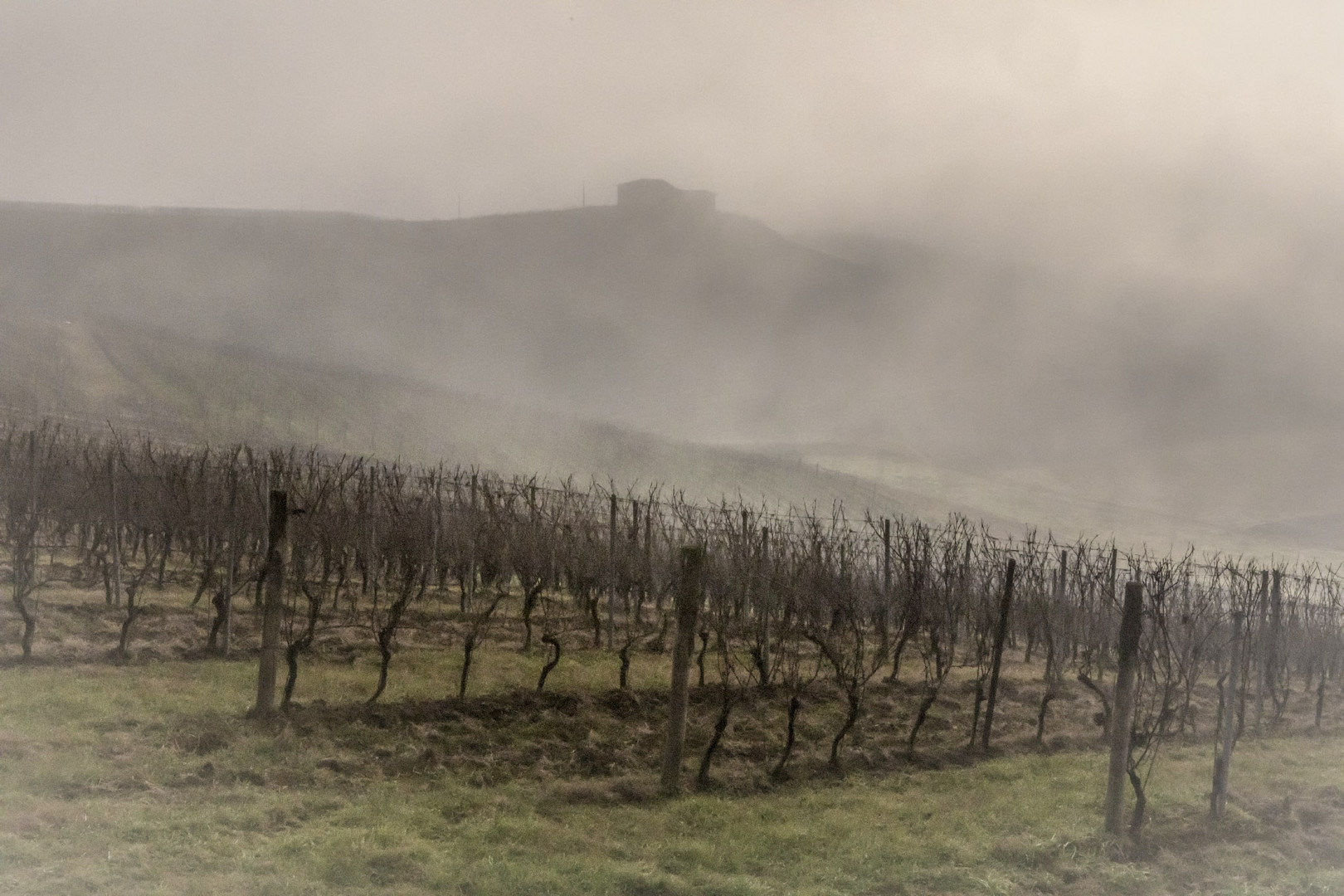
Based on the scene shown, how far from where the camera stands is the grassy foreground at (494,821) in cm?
667

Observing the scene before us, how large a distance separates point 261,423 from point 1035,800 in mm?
66843

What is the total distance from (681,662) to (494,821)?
2068 mm

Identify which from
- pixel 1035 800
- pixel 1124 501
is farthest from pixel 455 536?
pixel 1124 501

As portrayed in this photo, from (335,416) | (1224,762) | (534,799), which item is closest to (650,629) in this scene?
(534,799)

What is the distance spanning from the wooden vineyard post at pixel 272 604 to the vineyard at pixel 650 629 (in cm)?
3

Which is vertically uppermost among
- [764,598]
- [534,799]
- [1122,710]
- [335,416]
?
[335,416]

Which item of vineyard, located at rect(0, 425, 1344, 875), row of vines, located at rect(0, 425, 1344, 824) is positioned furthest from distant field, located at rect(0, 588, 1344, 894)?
row of vines, located at rect(0, 425, 1344, 824)

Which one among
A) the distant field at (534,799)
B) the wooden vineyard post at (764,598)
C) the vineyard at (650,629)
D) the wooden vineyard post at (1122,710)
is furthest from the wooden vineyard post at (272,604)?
the wooden vineyard post at (1122,710)

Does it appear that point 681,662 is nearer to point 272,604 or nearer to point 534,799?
point 534,799

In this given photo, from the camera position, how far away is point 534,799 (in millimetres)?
8617

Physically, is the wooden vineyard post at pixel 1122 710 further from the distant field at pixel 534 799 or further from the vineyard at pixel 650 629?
the distant field at pixel 534 799

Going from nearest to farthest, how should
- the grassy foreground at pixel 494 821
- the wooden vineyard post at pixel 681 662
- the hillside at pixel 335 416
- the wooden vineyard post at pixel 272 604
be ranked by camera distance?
the grassy foreground at pixel 494 821 → the wooden vineyard post at pixel 681 662 → the wooden vineyard post at pixel 272 604 → the hillside at pixel 335 416

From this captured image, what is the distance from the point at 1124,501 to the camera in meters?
115

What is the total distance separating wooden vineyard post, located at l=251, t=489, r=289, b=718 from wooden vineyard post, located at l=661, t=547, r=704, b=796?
371cm
